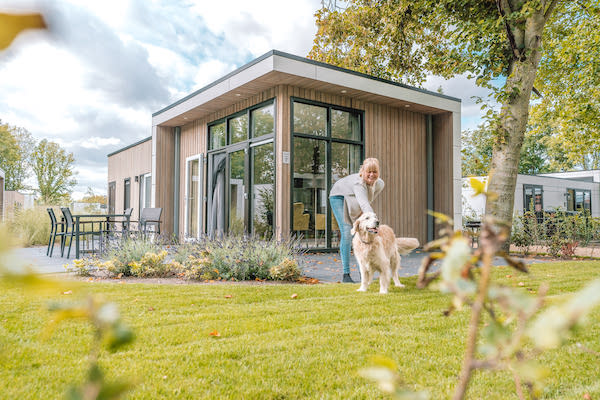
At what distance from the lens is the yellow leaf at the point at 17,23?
0.25 m

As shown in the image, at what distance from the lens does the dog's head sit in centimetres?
389

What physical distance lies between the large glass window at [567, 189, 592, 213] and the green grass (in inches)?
983

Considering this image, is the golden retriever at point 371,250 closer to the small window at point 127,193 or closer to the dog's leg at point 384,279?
the dog's leg at point 384,279

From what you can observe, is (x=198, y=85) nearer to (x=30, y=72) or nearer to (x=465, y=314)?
(x=465, y=314)

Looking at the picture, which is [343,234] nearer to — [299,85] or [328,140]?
[328,140]

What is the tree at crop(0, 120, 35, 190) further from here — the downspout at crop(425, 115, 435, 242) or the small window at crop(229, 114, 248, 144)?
the downspout at crop(425, 115, 435, 242)

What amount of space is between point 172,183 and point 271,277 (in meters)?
7.79

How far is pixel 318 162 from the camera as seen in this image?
857cm

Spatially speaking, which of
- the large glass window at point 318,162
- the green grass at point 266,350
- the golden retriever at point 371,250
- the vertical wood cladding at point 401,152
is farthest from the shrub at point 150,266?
the vertical wood cladding at point 401,152

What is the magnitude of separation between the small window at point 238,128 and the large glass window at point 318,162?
4.98 feet

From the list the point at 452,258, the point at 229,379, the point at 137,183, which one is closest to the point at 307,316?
the point at 229,379

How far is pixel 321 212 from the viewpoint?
8.55 m

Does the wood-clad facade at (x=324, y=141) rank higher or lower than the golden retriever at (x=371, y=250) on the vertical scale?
higher

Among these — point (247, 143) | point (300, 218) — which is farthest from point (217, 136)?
point (300, 218)
